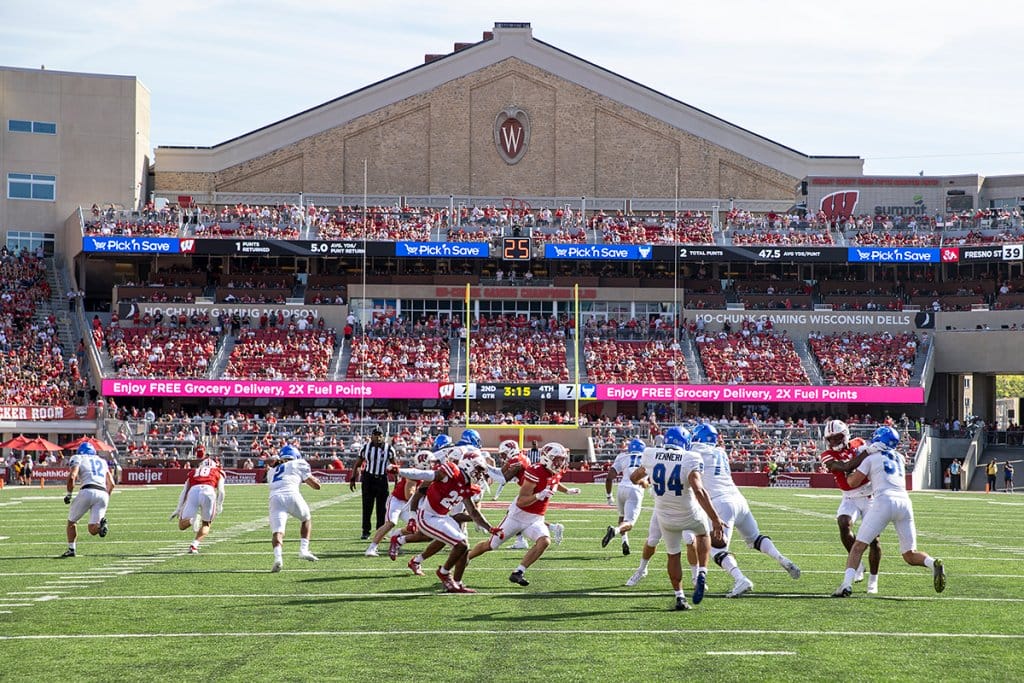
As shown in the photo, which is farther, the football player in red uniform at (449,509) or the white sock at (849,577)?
the football player in red uniform at (449,509)

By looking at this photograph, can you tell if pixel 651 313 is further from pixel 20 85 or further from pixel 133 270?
pixel 20 85

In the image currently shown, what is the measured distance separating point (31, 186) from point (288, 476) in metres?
49.3

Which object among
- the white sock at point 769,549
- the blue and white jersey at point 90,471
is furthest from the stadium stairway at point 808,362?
the white sock at point 769,549

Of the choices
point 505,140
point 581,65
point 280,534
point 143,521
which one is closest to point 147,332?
point 505,140

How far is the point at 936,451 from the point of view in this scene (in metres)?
49.9

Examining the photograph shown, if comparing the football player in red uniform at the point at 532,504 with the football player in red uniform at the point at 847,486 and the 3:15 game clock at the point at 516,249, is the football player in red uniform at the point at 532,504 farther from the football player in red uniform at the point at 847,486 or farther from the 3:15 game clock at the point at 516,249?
the 3:15 game clock at the point at 516,249

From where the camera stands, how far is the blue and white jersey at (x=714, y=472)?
14258 mm

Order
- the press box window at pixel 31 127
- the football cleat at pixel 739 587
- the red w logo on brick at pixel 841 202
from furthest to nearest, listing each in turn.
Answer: the red w logo on brick at pixel 841 202
the press box window at pixel 31 127
the football cleat at pixel 739 587

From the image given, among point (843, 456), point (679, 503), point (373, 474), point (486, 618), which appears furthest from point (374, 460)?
point (486, 618)

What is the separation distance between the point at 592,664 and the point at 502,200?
2184 inches

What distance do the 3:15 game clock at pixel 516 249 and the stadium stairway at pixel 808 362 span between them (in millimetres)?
12680

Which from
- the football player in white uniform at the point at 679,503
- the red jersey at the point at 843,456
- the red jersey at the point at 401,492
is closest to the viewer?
the football player in white uniform at the point at 679,503

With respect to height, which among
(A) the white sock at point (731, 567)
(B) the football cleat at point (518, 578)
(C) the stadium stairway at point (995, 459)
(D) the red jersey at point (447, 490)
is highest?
(D) the red jersey at point (447, 490)

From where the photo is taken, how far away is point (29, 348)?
52188 mm
